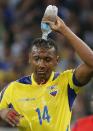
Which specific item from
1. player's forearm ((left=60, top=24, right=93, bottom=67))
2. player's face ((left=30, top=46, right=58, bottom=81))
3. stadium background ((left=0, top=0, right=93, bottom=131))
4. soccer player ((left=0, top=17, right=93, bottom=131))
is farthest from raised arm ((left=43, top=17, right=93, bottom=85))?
stadium background ((left=0, top=0, right=93, bottom=131))

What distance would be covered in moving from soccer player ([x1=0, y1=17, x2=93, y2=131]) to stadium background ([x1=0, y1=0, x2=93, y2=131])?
4924 millimetres

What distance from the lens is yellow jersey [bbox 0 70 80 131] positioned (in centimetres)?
692

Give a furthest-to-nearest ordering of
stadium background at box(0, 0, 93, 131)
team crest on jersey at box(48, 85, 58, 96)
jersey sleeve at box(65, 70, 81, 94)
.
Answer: stadium background at box(0, 0, 93, 131), team crest on jersey at box(48, 85, 58, 96), jersey sleeve at box(65, 70, 81, 94)

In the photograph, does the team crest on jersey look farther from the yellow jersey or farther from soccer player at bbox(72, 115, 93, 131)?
soccer player at bbox(72, 115, 93, 131)

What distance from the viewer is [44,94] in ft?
23.1

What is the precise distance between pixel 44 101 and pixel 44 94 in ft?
0.27

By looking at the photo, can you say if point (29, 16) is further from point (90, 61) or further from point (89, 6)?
point (90, 61)

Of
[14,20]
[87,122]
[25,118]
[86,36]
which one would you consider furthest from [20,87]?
[14,20]

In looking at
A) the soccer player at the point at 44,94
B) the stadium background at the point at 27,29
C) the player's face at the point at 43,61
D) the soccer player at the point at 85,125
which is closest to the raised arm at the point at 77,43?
the soccer player at the point at 44,94

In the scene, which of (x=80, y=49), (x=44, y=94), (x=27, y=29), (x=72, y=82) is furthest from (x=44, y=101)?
(x=27, y=29)

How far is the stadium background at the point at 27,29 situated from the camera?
12.7m

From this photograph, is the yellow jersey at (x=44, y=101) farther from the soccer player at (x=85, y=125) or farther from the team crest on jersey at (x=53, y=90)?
the soccer player at (x=85, y=125)

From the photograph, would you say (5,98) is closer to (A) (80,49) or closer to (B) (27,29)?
(A) (80,49)

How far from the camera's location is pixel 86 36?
13.8m
